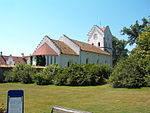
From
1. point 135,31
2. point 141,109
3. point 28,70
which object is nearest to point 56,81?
point 28,70

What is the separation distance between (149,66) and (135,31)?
3478 centimetres

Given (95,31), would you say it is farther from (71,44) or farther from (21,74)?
(21,74)

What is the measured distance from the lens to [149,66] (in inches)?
738

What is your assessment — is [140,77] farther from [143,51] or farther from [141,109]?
[141,109]

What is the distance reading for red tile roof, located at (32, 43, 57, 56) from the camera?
41.6 meters

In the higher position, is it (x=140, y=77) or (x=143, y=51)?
(x=143, y=51)

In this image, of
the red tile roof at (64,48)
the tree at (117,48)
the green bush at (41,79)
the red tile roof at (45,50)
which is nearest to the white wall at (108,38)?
the tree at (117,48)

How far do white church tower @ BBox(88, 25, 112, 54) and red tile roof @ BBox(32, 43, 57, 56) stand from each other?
23.2 meters

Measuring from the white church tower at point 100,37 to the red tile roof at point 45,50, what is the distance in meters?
23.2

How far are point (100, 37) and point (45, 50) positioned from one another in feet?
80.9

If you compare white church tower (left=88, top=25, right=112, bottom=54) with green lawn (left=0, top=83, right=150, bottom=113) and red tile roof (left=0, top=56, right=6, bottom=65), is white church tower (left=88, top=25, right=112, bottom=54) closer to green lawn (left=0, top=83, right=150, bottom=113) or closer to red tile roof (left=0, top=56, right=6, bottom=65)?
red tile roof (left=0, top=56, right=6, bottom=65)

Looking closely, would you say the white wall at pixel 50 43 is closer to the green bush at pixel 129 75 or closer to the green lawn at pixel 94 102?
the green bush at pixel 129 75

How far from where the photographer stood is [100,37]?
202ft

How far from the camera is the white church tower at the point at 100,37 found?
61.4 meters
